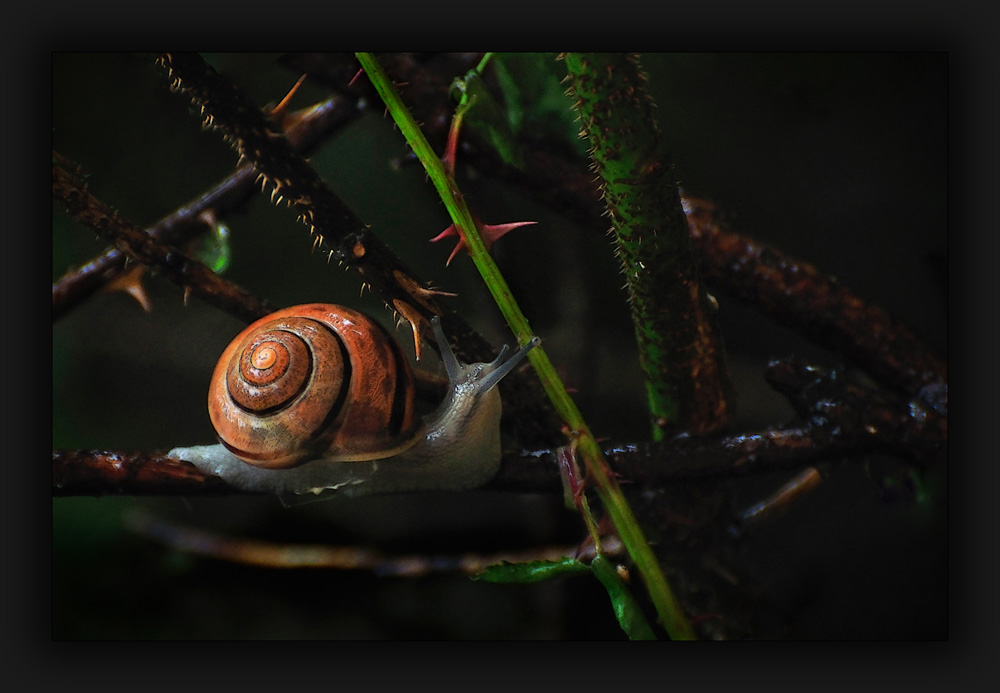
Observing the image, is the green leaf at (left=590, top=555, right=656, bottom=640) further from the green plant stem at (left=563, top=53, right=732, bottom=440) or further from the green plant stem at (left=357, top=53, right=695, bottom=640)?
the green plant stem at (left=563, top=53, right=732, bottom=440)

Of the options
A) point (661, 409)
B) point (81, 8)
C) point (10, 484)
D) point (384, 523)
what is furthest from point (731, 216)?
point (10, 484)

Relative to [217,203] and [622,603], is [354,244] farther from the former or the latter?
[622,603]

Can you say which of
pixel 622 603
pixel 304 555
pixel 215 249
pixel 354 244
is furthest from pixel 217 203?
pixel 622 603

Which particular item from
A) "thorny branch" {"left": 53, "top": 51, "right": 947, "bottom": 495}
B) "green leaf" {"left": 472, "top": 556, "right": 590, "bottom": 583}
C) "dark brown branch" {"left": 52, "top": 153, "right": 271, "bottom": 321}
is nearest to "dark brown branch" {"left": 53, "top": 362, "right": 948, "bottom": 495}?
"thorny branch" {"left": 53, "top": 51, "right": 947, "bottom": 495}

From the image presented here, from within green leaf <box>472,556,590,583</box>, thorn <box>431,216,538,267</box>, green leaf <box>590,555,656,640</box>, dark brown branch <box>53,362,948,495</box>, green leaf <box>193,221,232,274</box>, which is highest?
green leaf <box>193,221,232,274</box>

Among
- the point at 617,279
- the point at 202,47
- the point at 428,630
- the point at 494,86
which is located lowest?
the point at 428,630

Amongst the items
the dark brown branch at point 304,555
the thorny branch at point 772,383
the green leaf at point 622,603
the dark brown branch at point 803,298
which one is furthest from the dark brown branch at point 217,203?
the green leaf at point 622,603

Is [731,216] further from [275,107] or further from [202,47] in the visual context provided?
[202,47]
